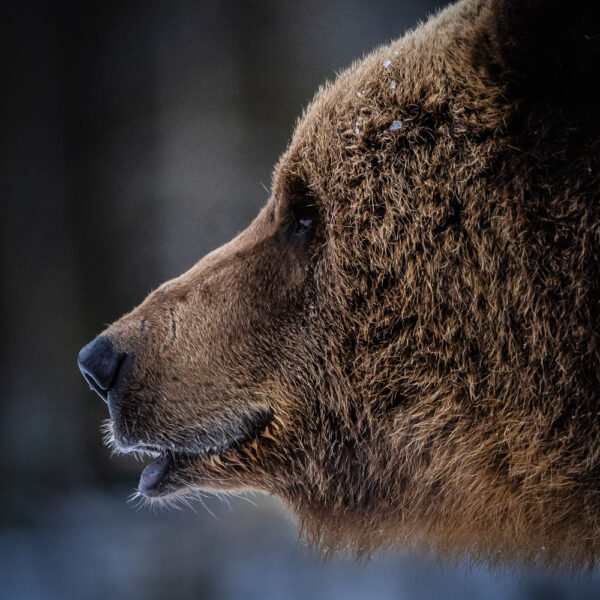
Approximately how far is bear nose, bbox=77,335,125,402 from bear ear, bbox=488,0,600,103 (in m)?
1.01

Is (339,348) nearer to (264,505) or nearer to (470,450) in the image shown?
(470,450)

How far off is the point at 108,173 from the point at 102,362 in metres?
3.70

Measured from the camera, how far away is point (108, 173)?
473 centimetres

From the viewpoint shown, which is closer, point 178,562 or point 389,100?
point 389,100

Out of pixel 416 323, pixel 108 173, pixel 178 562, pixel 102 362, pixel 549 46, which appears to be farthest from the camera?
pixel 108 173

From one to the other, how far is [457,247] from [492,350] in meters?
0.21

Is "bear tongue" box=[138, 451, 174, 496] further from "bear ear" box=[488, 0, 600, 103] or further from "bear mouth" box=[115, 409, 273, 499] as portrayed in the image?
"bear ear" box=[488, 0, 600, 103]

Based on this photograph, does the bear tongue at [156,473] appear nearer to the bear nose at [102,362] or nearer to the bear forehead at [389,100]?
the bear nose at [102,362]

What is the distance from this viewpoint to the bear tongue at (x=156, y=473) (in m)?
1.46

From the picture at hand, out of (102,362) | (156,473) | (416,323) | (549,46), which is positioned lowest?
(156,473)

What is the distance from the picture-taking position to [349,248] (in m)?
1.26

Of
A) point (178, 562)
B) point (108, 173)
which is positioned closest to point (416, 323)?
point (178, 562)

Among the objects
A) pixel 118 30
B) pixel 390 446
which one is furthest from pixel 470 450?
pixel 118 30

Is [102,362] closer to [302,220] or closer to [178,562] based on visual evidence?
[302,220]
